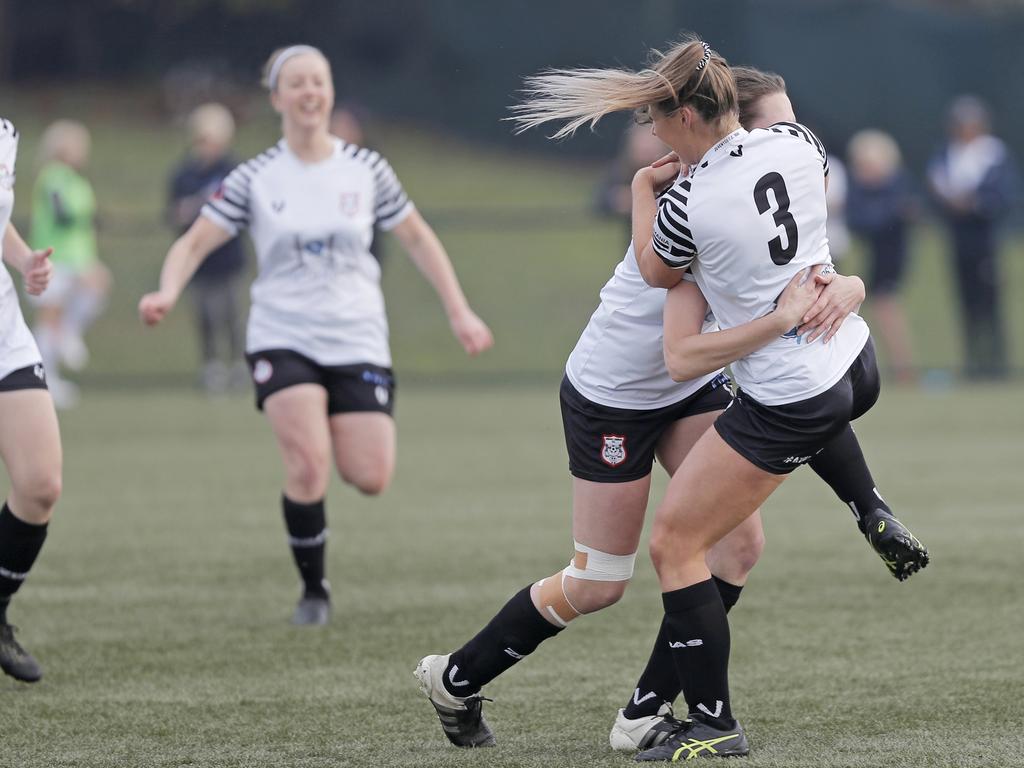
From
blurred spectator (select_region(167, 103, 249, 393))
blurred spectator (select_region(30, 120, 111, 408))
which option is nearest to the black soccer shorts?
blurred spectator (select_region(167, 103, 249, 393))

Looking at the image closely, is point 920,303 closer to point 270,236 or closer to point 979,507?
point 979,507

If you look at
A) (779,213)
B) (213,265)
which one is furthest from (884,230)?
(779,213)

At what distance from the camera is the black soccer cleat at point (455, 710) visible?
14.3ft

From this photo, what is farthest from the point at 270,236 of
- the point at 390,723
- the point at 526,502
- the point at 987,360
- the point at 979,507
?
the point at 987,360

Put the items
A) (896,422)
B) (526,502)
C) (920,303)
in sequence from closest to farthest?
(526,502), (896,422), (920,303)

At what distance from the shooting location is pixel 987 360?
15.5 metres

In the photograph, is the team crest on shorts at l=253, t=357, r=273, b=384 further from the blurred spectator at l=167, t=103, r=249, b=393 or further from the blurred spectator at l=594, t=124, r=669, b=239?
the blurred spectator at l=167, t=103, r=249, b=393

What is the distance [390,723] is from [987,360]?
11910 millimetres

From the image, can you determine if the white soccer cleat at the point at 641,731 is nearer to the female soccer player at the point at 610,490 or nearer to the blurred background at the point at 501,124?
the female soccer player at the point at 610,490

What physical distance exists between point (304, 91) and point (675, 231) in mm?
2752

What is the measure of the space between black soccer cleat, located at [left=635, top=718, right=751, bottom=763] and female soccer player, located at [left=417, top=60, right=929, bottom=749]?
4.4 inches

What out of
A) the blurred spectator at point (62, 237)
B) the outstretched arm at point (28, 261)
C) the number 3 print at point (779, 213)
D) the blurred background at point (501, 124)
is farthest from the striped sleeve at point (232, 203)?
the blurred spectator at point (62, 237)

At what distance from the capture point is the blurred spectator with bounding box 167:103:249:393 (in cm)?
1427

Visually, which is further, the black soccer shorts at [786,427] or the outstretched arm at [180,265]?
the outstretched arm at [180,265]
